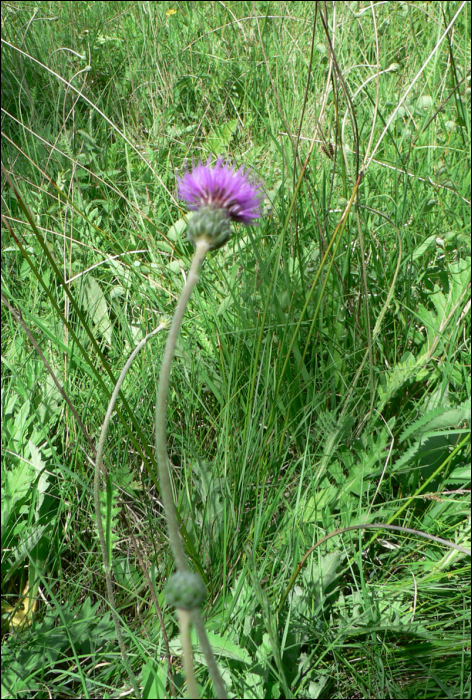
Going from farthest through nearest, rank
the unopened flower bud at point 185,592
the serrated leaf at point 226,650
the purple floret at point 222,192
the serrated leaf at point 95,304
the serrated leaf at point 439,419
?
1. the serrated leaf at point 95,304
2. the serrated leaf at point 439,419
3. the serrated leaf at point 226,650
4. the purple floret at point 222,192
5. the unopened flower bud at point 185,592

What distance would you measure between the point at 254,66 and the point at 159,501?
198 cm

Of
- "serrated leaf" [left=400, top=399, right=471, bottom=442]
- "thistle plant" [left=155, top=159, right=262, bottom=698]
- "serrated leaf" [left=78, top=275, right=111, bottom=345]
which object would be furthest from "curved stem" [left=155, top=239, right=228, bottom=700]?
"serrated leaf" [left=78, top=275, right=111, bottom=345]

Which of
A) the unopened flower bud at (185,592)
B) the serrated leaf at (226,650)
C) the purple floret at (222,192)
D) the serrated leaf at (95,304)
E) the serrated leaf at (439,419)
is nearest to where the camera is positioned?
the unopened flower bud at (185,592)

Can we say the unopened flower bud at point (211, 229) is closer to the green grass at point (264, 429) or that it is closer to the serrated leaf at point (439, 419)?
the green grass at point (264, 429)

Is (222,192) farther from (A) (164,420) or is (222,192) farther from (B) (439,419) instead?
(B) (439,419)

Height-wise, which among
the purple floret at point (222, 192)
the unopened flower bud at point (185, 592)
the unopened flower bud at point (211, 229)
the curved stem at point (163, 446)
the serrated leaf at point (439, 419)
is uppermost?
the purple floret at point (222, 192)

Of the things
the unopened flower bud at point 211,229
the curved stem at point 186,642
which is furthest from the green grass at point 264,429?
the unopened flower bud at point 211,229

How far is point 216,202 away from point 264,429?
0.76 meters

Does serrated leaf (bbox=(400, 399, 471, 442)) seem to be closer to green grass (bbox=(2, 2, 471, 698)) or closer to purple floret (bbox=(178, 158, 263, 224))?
green grass (bbox=(2, 2, 471, 698))

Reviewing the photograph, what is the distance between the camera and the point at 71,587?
1121mm

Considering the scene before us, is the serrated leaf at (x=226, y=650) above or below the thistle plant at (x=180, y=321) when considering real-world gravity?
below

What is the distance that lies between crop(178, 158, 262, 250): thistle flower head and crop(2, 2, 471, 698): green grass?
1.14ft

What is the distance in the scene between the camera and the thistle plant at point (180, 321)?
590 mm

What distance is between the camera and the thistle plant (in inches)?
23.2
